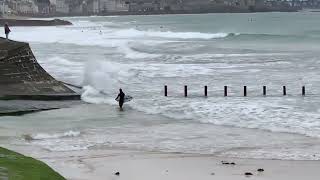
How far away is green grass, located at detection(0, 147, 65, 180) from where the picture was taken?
1065 cm

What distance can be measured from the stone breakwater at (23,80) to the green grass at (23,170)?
14954mm

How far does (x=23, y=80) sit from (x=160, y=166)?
15.1 m

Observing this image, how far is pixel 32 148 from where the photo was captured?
689 inches

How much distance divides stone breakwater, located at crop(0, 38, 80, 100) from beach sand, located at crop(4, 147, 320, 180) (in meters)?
10.9

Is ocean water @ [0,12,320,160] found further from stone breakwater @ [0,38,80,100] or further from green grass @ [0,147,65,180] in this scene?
green grass @ [0,147,65,180]

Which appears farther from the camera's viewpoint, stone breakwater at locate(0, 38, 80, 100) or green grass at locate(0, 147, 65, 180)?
stone breakwater at locate(0, 38, 80, 100)

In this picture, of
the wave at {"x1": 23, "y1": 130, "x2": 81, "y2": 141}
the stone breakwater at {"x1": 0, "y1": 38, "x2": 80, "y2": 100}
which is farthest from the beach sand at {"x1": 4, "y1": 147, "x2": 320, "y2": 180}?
the stone breakwater at {"x1": 0, "y1": 38, "x2": 80, "y2": 100}

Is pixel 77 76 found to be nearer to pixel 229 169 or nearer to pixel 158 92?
pixel 158 92

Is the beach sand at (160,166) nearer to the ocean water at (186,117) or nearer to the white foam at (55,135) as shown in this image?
the ocean water at (186,117)

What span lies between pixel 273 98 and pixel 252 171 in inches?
569

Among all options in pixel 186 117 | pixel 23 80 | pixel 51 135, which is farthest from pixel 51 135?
pixel 23 80

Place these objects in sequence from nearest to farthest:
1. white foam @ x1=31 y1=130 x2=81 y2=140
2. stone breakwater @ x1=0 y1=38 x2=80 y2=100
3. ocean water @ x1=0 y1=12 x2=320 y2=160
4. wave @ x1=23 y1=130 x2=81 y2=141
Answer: ocean water @ x1=0 y1=12 x2=320 y2=160 < wave @ x1=23 y1=130 x2=81 y2=141 < white foam @ x1=31 y1=130 x2=81 y2=140 < stone breakwater @ x1=0 y1=38 x2=80 y2=100

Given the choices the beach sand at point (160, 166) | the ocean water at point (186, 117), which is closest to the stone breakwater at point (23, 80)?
the ocean water at point (186, 117)

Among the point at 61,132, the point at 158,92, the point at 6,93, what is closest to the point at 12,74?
the point at 6,93
